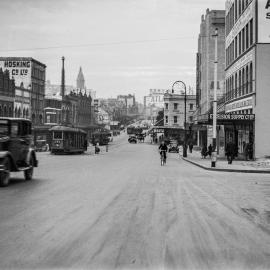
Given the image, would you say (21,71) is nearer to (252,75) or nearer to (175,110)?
(175,110)

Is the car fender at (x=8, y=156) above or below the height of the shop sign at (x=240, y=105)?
below

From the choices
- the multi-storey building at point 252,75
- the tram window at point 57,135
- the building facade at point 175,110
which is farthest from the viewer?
the building facade at point 175,110

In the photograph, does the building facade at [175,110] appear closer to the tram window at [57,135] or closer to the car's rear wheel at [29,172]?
the tram window at [57,135]

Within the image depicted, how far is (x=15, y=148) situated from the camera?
1912 cm

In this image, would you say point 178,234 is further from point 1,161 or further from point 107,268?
point 1,161

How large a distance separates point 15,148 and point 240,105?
30.6m

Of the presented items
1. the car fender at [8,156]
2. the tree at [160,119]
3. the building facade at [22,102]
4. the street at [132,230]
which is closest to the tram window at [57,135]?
the building facade at [22,102]

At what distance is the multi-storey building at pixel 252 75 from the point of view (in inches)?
1587

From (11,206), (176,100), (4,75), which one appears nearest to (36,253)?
(11,206)

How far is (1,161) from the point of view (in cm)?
1772

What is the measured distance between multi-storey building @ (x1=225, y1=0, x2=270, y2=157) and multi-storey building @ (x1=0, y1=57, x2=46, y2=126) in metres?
52.5

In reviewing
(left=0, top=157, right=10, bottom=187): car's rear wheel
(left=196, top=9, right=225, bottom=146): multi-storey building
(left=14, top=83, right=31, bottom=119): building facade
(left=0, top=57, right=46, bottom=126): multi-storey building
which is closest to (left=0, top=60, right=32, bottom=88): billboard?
(left=0, top=57, right=46, bottom=126): multi-storey building

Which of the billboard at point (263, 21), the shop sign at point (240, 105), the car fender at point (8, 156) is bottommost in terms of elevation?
the car fender at point (8, 156)

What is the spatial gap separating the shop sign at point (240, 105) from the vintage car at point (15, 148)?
25070 millimetres
